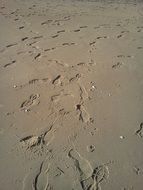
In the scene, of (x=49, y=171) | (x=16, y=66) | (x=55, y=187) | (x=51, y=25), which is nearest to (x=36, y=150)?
(x=49, y=171)

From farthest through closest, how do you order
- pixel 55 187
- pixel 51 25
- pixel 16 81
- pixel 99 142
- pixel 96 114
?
1. pixel 51 25
2. pixel 16 81
3. pixel 96 114
4. pixel 99 142
5. pixel 55 187

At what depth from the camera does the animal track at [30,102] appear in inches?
177

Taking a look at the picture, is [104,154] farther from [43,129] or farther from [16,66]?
[16,66]

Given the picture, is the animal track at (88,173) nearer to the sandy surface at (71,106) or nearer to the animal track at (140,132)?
the sandy surface at (71,106)

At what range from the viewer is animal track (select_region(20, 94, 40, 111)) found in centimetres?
451

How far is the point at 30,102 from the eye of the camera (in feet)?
15.1

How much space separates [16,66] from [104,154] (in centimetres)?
260

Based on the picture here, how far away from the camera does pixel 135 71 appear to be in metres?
5.50

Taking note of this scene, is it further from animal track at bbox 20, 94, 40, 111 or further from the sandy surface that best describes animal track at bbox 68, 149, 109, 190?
animal track at bbox 20, 94, 40, 111

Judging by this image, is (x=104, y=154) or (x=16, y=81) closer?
(x=104, y=154)

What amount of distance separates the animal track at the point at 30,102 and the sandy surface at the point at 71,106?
0.05 feet

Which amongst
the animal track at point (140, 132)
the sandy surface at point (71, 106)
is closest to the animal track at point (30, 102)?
the sandy surface at point (71, 106)

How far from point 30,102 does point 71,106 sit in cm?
63

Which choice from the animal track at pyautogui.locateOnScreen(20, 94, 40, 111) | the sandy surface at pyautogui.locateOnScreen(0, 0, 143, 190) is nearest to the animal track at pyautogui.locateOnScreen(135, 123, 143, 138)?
the sandy surface at pyautogui.locateOnScreen(0, 0, 143, 190)
